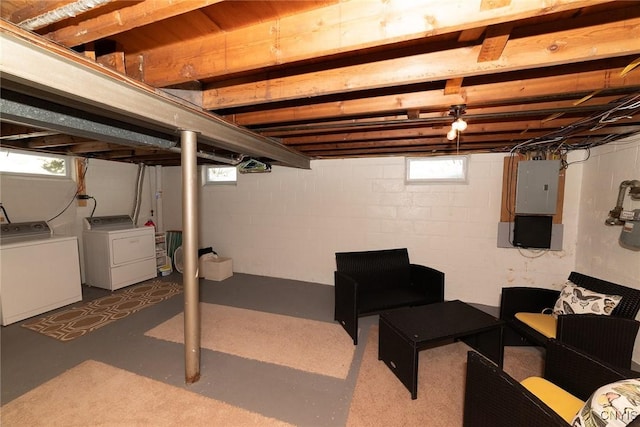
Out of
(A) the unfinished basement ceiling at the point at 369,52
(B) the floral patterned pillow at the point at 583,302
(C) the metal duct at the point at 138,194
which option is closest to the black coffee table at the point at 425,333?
(B) the floral patterned pillow at the point at 583,302

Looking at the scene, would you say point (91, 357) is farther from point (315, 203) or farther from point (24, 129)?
point (315, 203)

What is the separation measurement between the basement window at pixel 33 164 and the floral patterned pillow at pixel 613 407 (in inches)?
233

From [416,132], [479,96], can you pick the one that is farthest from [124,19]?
[416,132]

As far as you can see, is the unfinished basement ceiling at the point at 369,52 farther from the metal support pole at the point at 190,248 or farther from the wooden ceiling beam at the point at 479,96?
the metal support pole at the point at 190,248

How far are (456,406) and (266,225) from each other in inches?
146

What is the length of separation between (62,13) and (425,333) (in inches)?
109

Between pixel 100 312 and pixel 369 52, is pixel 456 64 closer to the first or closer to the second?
pixel 369 52

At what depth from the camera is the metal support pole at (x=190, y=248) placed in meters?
1.91

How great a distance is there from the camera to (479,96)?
1.68 m

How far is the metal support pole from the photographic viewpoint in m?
1.91

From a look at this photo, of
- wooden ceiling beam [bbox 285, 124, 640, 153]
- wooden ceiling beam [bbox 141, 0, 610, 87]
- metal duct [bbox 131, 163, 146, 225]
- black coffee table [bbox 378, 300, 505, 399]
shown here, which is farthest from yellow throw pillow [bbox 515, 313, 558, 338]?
metal duct [bbox 131, 163, 146, 225]

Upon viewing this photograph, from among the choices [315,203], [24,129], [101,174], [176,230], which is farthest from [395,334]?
[101,174]

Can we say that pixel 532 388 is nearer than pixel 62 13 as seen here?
No

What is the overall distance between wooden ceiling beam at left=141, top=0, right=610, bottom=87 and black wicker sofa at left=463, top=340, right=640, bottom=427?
1548 millimetres
